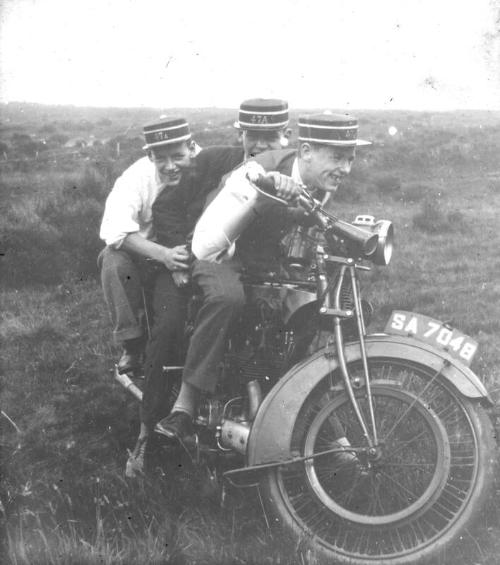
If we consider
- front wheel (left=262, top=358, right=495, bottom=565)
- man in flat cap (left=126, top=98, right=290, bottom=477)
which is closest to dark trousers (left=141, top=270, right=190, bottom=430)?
man in flat cap (left=126, top=98, right=290, bottom=477)

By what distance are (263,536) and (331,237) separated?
142 centimetres

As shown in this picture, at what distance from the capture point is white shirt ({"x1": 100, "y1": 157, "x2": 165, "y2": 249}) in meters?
3.82

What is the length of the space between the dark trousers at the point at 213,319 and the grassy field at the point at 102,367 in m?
0.70

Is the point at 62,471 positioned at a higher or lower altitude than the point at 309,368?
lower

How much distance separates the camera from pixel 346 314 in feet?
9.61

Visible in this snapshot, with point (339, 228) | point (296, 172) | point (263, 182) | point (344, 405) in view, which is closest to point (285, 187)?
point (263, 182)

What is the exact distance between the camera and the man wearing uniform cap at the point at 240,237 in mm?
2938

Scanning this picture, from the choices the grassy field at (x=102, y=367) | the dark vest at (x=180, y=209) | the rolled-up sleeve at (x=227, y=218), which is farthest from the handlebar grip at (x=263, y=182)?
the grassy field at (x=102, y=367)

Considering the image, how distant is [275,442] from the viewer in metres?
2.96

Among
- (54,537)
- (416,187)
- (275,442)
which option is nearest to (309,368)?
(275,442)

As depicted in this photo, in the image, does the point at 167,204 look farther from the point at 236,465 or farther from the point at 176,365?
the point at 236,465

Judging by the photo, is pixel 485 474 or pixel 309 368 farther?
pixel 309 368

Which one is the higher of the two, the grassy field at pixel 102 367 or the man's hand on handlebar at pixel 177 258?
the man's hand on handlebar at pixel 177 258

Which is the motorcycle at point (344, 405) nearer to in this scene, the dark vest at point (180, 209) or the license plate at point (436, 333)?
the license plate at point (436, 333)
